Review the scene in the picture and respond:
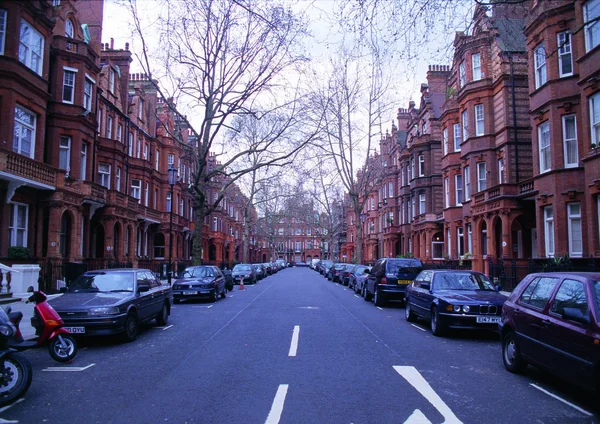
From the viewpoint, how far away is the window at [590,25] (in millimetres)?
15867

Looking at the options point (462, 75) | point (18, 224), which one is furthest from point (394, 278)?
point (462, 75)

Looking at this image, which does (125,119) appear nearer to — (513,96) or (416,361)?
(513,96)

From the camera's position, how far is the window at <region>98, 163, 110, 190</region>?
29.7 metres

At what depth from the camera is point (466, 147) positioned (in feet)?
88.7

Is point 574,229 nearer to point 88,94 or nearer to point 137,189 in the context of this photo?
point 88,94

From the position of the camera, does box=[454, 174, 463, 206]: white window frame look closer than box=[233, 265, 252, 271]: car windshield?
Yes

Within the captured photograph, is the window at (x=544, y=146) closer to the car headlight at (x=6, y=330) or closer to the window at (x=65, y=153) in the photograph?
the car headlight at (x=6, y=330)

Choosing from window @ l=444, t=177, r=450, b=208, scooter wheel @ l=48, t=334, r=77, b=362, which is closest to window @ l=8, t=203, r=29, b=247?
scooter wheel @ l=48, t=334, r=77, b=362

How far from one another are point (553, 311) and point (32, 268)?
16.6 metres

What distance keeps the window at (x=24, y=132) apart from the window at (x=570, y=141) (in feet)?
73.6

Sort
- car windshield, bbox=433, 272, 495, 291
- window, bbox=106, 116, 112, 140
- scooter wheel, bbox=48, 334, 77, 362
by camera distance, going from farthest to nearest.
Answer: window, bbox=106, 116, 112, 140, car windshield, bbox=433, 272, 495, 291, scooter wheel, bbox=48, 334, 77, 362

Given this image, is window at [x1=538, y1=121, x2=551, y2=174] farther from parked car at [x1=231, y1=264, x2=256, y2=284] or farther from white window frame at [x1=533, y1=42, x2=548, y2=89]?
parked car at [x1=231, y1=264, x2=256, y2=284]

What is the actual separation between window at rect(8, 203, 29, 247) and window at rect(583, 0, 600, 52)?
76.6 feet

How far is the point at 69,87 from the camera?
22938mm
